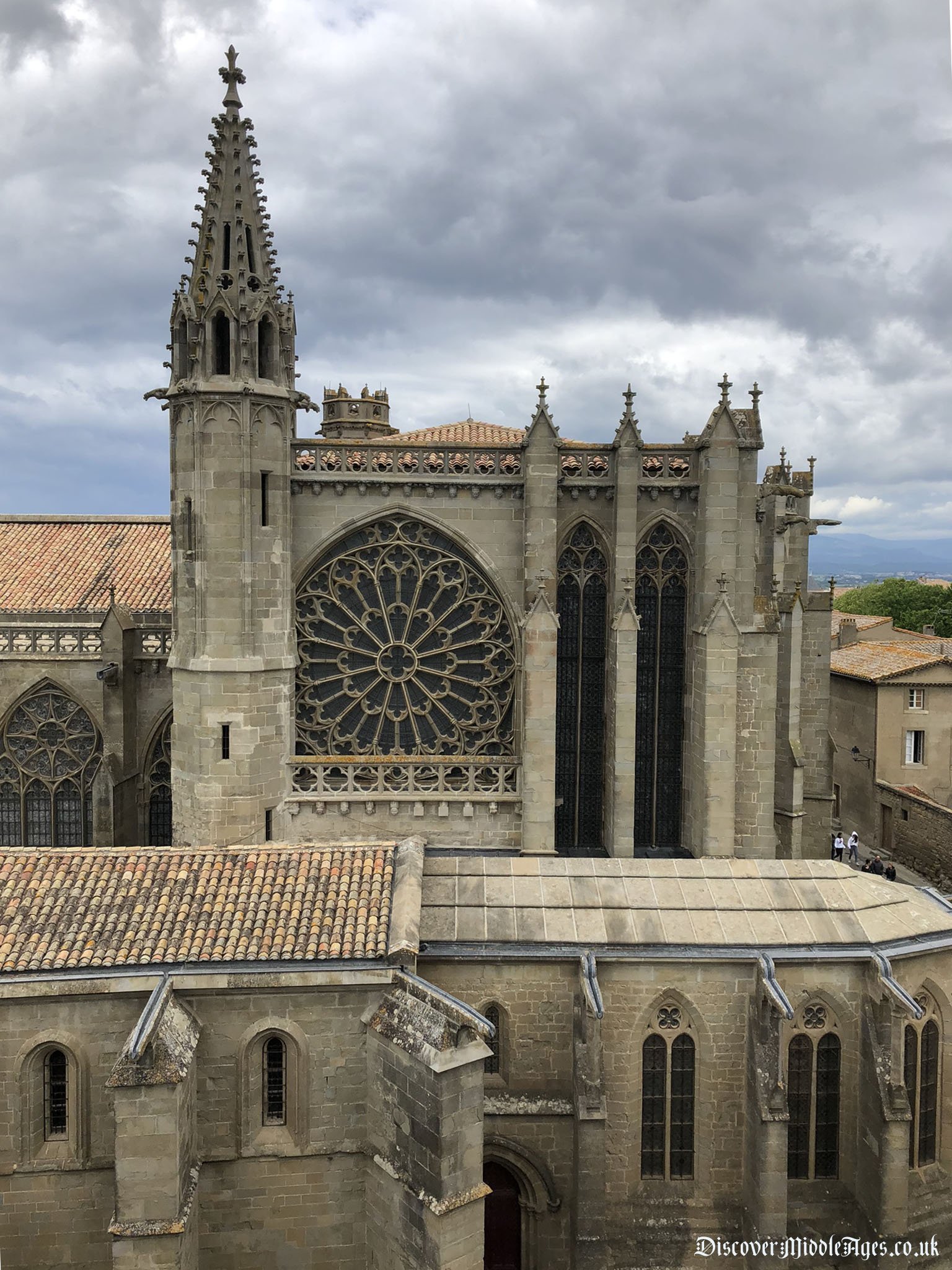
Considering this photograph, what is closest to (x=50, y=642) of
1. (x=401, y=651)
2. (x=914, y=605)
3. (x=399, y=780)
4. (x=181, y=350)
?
(x=181, y=350)

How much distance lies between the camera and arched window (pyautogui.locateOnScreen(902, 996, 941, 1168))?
49.8 feet

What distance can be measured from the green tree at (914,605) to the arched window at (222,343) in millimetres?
53478

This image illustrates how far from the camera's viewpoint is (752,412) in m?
20.9

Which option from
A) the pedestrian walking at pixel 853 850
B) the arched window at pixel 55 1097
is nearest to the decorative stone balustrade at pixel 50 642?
the arched window at pixel 55 1097

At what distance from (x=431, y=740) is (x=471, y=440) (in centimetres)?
877

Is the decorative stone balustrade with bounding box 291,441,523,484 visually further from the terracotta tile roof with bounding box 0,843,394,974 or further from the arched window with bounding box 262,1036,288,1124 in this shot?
the arched window with bounding box 262,1036,288,1124

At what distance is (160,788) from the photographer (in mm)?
24531

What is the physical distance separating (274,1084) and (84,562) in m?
19.7

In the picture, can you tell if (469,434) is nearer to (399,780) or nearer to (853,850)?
(399,780)

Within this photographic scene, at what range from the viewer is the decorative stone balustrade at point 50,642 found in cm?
2359

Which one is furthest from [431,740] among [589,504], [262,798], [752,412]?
[752,412]

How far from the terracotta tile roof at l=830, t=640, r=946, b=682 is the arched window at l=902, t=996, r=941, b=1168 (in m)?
19.8

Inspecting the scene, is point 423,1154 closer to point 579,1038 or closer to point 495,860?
point 579,1038

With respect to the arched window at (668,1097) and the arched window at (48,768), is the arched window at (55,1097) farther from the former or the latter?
the arched window at (48,768)
